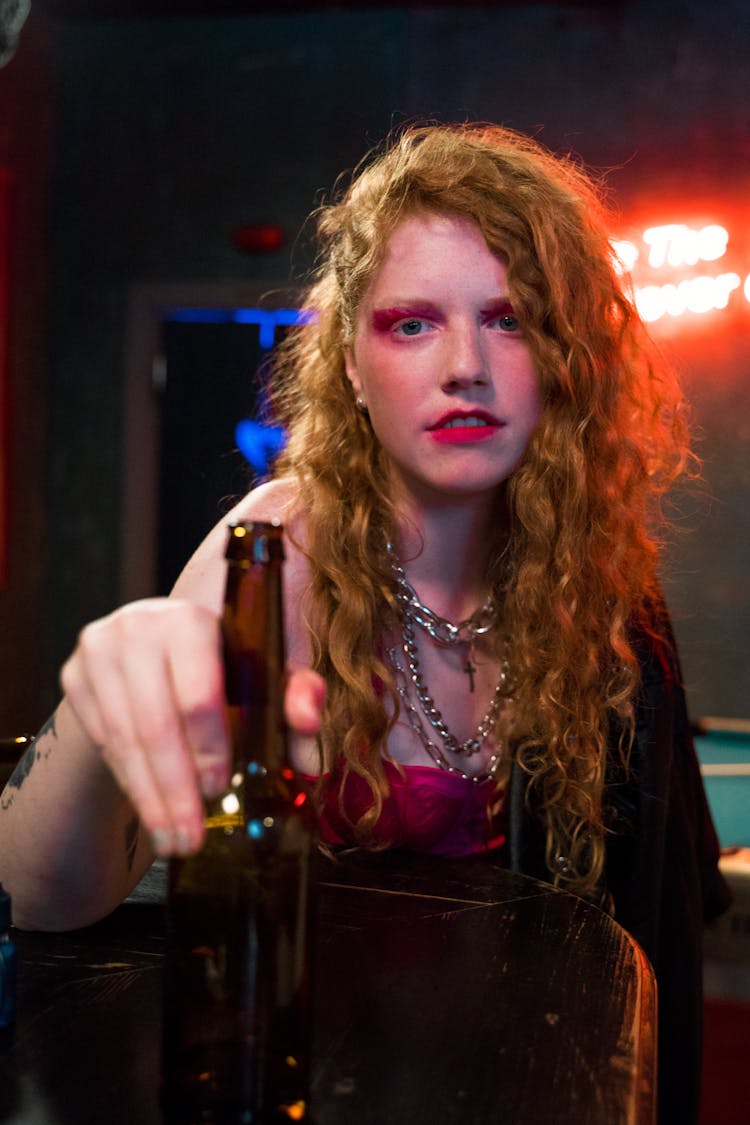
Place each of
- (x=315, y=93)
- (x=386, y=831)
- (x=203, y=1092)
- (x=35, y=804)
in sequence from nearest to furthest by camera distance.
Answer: (x=203, y=1092) < (x=35, y=804) < (x=386, y=831) < (x=315, y=93)

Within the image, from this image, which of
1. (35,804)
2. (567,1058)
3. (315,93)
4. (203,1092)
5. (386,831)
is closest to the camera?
(203,1092)

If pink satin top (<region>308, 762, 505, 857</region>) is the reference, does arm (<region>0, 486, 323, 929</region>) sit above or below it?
above

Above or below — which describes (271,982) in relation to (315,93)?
below

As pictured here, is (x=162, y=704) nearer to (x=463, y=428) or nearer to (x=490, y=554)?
(x=463, y=428)

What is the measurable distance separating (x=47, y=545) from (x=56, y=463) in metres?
0.36

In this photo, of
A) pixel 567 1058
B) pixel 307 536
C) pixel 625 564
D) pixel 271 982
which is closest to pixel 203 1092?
pixel 271 982

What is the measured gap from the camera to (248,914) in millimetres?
587

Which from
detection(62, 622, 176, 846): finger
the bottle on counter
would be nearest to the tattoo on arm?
the bottle on counter

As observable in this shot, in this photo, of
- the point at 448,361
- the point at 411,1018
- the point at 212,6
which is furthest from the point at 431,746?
the point at 212,6

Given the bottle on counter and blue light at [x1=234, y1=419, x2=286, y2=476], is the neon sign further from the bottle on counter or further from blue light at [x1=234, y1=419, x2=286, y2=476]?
the bottle on counter

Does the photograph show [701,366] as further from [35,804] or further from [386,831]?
[35,804]

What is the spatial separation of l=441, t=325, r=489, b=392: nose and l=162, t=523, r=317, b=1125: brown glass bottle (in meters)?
0.78

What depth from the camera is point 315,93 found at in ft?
15.6

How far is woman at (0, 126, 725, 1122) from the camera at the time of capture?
138cm
